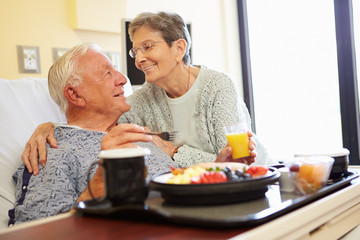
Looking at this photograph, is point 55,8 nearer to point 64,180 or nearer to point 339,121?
point 64,180

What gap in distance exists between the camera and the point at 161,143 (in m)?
1.86

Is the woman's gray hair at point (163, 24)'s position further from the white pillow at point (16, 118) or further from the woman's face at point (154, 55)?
the white pillow at point (16, 118)

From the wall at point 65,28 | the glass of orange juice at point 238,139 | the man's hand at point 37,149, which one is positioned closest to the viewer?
the man's hand at point 37,149

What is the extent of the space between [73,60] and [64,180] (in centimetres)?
61

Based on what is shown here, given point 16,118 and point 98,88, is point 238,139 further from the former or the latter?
point 16,118

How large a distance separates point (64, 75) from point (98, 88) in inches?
6.3

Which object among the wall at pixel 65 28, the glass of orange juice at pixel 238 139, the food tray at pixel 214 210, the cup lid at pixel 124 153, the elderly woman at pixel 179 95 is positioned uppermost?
the wall at pixel 65 28

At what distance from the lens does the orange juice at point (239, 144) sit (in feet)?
5.10

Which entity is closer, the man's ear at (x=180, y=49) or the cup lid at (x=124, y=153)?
the cup lid at (x=124, y=153)

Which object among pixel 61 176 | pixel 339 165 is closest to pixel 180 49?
pixel 61 176

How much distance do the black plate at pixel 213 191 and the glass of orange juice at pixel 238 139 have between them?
60 cm

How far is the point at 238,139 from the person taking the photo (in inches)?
61.5

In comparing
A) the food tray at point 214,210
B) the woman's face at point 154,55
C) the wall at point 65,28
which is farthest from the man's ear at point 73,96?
the wall at point 65,28

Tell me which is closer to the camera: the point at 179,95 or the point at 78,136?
the point at 78,136
